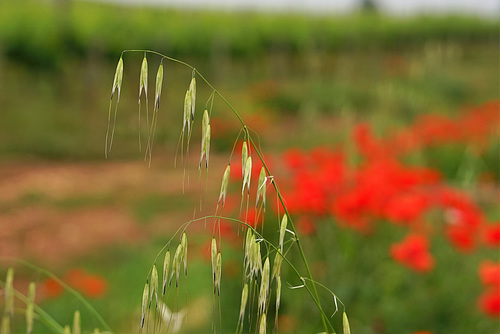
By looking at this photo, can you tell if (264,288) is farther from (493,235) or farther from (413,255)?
(493,235)

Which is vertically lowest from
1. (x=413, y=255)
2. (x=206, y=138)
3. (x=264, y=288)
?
(x=413, y=255)

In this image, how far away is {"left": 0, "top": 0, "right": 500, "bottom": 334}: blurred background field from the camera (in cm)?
289

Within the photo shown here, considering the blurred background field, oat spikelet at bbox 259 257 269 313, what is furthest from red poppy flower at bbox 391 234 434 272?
oat spikelet at bbox 259 257 269 313

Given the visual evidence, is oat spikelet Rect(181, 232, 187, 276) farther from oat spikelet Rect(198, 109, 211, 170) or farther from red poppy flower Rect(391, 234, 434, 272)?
red poppy flower Rect(391, 234, 434, 272)

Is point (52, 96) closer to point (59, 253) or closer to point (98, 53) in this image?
point (98, 53)

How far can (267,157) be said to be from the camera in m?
4.06

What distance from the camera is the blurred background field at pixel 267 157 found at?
289cm

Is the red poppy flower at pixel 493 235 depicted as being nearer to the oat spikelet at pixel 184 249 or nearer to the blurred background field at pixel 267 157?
the blurred background field at pixel 267 157

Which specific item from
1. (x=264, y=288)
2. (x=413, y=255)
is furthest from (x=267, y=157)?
(x=264, y=288)

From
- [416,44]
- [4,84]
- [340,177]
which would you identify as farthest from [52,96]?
[416,44]

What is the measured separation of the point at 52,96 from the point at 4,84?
2.74ft

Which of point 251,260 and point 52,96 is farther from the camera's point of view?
point 52,96

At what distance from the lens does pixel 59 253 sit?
4.95 m

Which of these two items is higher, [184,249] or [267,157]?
[184,249]
